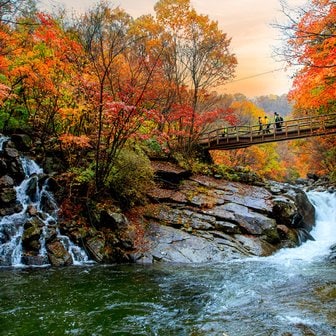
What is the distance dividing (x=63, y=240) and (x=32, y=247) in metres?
0.86

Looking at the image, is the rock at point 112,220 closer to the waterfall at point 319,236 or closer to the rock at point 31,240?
the rock at point 31,240

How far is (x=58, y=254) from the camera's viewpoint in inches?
349

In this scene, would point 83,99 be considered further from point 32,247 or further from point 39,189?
point 32,247

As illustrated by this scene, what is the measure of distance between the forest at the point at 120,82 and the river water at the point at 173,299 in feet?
13.0

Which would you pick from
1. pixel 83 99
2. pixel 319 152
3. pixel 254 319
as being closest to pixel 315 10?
pixel 83 99

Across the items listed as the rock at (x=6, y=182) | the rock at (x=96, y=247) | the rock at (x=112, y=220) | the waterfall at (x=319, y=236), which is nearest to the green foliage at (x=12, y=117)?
the rock at (x=6, y=182)

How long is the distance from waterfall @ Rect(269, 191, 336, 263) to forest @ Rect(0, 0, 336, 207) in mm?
4695

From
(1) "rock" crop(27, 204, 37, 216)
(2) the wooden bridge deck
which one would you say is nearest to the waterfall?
(2) the wooden bridge deck

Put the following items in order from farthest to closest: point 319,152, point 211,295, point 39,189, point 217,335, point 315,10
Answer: point 319,152
point 39,189
point 315,10
point 211,295
point 217,335

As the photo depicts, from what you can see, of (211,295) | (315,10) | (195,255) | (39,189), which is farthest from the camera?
(39,189)

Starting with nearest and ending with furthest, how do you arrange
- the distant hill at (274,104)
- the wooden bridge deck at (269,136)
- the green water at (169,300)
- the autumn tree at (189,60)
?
the green water at (169,300) < the autumn tree at (189,60) < the wooden bridge deck at (269,136) < the distant hill at (274,104)

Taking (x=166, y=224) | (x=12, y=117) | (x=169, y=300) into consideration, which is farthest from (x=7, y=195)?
(x=169, y=300)

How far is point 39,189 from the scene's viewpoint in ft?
35.5

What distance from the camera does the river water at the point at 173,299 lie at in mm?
4684
